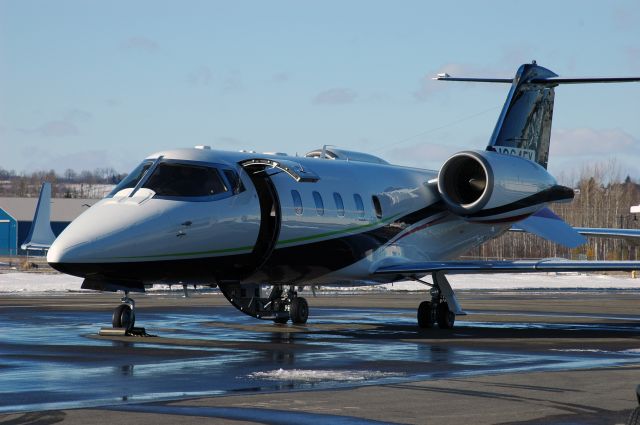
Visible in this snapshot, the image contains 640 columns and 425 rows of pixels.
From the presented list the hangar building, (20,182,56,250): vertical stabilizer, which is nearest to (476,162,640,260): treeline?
the hangar building

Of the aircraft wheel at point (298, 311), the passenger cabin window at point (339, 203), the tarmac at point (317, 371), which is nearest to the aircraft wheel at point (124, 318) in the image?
the tarmac at point (317, 371)

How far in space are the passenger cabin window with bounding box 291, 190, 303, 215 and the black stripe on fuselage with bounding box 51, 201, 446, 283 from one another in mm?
631

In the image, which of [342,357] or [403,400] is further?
[342,357]

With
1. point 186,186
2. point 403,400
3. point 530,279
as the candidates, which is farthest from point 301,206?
point 530,279

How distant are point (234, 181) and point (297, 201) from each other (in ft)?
5.16

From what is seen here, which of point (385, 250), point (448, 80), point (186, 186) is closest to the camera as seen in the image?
point (186, 186)

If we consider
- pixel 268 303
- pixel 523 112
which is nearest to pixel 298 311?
pixel 268 303

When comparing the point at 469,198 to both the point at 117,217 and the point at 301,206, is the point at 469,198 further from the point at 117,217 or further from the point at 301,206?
the point at 117,217

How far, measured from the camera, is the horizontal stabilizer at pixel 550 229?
25.0m

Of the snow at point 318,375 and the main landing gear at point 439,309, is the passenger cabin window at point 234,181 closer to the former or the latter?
the main landing gear at point 439,309

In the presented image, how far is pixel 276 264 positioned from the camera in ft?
64.4

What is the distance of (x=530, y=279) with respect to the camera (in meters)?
58.2

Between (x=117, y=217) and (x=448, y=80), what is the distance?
39.2 ft

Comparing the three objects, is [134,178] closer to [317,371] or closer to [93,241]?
[93,241]
